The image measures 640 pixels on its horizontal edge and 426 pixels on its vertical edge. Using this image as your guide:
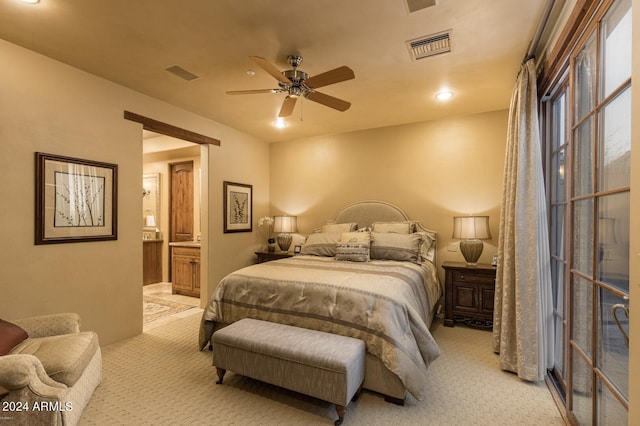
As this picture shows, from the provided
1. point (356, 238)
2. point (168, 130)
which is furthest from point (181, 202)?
point (356, 238)

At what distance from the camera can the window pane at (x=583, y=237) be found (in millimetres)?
1669

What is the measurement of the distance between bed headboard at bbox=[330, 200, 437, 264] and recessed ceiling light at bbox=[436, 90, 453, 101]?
1.61 m

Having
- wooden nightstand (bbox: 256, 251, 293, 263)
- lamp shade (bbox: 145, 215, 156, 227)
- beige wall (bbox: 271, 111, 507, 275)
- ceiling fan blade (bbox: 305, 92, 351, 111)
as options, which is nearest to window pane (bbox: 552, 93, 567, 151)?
beige wall (bbox: 271, 111, 507, 275)

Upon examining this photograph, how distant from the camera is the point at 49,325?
7.13 ft

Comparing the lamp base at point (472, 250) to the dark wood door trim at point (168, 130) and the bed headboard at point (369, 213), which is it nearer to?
the bed headboard at point (369, 213)

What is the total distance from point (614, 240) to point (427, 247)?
259cm

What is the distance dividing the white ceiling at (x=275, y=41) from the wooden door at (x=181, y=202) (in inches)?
108

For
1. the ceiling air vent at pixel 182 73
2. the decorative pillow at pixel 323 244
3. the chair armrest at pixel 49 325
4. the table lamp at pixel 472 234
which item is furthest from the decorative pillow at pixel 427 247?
the chair armrest at pixel 49 325

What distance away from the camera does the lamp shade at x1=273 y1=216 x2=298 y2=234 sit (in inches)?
200

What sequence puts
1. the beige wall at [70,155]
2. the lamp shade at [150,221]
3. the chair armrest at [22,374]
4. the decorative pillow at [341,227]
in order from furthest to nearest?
the lamp shade at [150,221] < the decorative pillow at [341,227] < the beige wall at [70,155] < the chair armrest at [22,374]

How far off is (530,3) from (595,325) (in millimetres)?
1953

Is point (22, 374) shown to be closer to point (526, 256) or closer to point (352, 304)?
point (352, 304)

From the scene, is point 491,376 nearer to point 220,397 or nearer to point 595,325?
point 595,325

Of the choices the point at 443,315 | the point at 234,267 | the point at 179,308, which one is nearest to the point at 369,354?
the point at 443,315
